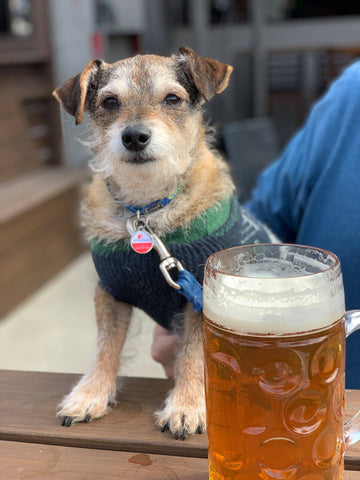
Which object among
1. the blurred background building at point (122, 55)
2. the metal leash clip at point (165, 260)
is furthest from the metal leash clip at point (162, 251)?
the blurred background building at point (122, 55)

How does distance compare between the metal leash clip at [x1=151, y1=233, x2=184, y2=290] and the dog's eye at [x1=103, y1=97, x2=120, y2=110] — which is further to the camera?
the dog's eye at [x1=103, y1=97, x2=120, y2=110]

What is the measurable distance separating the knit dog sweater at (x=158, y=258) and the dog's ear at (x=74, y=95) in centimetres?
25

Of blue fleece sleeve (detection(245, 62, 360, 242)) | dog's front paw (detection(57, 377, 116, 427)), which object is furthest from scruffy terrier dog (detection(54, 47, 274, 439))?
blue fleece sleeve (detection(245, 62, 360, 242))

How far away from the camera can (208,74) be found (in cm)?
112

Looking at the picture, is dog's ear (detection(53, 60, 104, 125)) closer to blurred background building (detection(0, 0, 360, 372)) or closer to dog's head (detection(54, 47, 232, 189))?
dog's head (detection(54, 47, 232, 189))

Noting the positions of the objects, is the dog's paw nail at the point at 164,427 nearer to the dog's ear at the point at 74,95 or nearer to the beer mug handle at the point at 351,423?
the beer mug handle at the point at 351,423

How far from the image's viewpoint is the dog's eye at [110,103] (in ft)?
3.95

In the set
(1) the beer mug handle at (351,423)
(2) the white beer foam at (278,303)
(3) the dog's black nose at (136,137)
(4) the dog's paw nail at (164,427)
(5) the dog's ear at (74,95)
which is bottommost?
(4) the dog's paw nail at (164,427)

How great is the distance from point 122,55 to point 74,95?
416 centimetres

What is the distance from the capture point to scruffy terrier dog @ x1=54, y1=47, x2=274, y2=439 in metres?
1.00

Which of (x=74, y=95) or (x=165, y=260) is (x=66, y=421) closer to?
(x=165, y=260)

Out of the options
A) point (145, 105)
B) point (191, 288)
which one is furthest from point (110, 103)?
point (191, 288)

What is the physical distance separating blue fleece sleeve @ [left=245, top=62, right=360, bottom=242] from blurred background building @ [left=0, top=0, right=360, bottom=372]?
8.21 ft

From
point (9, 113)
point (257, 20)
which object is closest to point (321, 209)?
point (9, 113)
